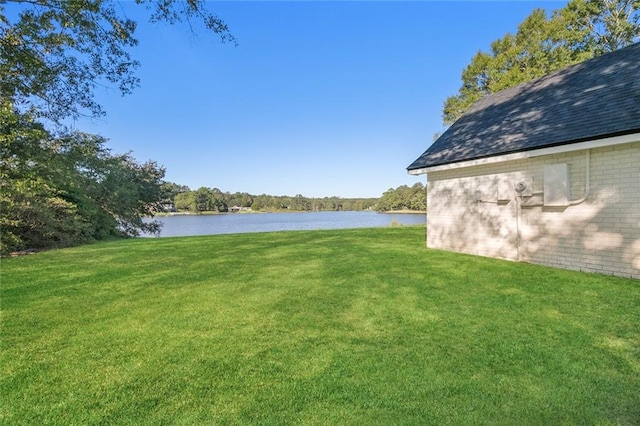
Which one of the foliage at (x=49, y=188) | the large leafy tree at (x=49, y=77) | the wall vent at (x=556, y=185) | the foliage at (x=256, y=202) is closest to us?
the large leafy tree at (x=49, y=77)

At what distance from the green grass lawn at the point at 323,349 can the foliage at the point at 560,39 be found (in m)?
15.3

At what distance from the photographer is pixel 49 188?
1024cm

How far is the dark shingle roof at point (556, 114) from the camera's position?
556 centimetres

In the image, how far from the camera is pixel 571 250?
5.85m

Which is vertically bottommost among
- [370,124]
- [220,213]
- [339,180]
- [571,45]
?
[220,213]

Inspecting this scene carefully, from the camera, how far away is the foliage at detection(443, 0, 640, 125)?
50.5 feet

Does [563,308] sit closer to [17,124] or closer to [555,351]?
[555,351]

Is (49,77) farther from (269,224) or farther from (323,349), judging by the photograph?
(269,224)

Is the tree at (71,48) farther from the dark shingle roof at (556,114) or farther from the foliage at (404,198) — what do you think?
the foliage at (404,198)

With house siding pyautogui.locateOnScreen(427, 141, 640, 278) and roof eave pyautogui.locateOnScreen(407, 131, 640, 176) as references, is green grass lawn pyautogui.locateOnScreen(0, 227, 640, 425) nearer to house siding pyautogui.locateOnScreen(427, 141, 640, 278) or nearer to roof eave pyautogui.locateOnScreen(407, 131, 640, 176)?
house siding pyautogui.locateOnScreen(427, 141, 640, 278)

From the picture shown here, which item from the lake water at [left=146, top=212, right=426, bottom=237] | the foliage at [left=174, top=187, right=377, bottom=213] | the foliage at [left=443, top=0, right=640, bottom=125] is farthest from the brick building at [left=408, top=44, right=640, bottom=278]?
the foliage at [left=174, top=187, right=377, bottom=213]

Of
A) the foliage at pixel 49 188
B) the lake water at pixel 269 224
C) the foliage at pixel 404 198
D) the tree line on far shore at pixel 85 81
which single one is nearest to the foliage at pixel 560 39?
the tree line on far shore at pixel 85 81

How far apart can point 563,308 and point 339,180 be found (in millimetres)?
30451

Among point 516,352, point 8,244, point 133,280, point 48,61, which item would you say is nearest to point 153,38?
point 48,61
